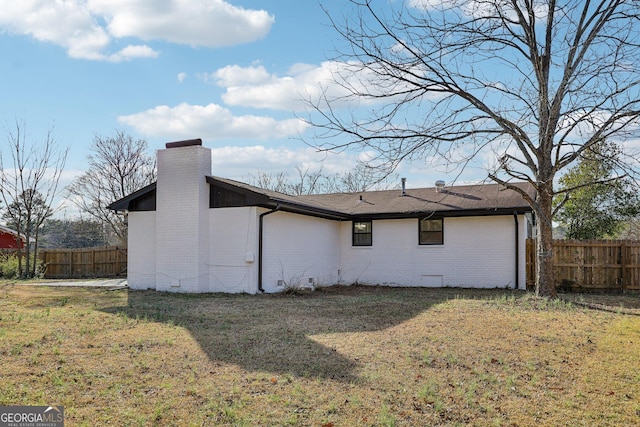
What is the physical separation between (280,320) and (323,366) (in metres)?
3.21

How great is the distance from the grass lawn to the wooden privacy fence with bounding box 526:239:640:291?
5.19m

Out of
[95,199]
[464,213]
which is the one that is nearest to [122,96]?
[464,213]

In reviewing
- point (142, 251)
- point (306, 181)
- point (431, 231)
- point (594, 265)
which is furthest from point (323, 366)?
point (306, 181)

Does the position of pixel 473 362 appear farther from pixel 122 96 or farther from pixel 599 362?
pixel 122 96

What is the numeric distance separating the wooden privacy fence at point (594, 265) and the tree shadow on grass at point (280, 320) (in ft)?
13.3

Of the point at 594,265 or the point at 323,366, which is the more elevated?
the point at 594,265

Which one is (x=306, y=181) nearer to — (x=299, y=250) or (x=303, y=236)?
(x=303, y=236)

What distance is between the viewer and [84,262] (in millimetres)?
21844

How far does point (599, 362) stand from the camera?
6316mm

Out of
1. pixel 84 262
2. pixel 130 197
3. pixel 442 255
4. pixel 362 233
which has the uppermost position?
pixel 130 197

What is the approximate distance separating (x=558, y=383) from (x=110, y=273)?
65.3 feet

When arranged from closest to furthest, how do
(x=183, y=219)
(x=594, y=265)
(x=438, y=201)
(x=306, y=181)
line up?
(x=183, y=219) → (x=594, y=265) → (x=438, y=201) → (x=306, y=181)

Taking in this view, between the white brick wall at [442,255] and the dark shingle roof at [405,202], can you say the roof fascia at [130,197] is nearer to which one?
the dark shingle roof at [405,202]

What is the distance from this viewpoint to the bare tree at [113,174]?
3056 cm
